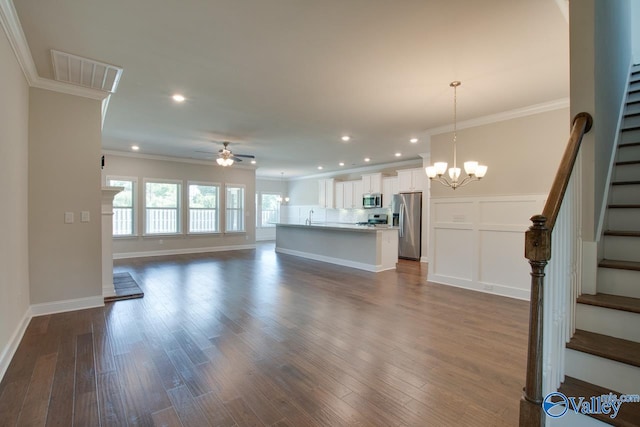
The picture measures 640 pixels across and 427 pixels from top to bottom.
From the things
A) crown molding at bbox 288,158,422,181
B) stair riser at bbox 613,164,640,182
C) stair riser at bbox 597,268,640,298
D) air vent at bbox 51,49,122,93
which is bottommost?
stair riser at bbox 597,268,640,298

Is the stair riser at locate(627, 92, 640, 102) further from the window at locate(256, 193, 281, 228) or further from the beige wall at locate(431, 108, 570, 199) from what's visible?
the window at locate(256, 193, 281, 228)

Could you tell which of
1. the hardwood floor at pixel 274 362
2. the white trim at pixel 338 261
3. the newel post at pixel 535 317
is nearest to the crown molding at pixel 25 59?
the hardwood floor at pixel 274 362

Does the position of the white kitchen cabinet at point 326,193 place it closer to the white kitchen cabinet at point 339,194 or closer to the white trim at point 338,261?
the white kitchen cabinet at point 339,194

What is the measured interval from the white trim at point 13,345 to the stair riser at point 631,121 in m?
5.57

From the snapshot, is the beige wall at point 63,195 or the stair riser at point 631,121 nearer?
the stair riser at point 631,121

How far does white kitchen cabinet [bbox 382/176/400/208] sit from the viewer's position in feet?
28.9

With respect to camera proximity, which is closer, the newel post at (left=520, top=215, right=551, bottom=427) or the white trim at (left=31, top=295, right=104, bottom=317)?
the newel post at (left=520, top=215, right=551, bottom=427)

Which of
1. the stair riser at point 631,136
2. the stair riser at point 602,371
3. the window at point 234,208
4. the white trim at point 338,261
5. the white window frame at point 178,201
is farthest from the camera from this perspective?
the window at point 234,208

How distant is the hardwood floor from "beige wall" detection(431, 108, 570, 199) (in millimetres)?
1710

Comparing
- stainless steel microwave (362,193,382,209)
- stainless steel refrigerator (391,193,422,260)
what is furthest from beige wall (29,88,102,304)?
stainless steel microwave (362,193,382,209)

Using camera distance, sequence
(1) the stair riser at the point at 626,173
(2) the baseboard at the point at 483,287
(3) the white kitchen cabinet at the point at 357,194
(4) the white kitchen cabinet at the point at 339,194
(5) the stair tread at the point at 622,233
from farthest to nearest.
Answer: (4) the white kitchen cabinet at the point at 339,194, (3) the white kitchen cabinet at the point at 357,194, (2) the baseboard at the point at 483,287, (1) the stair riser at the point at 626,173, (5) the stair tread at the point at 622,233

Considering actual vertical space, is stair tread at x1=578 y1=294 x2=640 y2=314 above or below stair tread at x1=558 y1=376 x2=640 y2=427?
above

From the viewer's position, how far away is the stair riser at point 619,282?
5.57 feet

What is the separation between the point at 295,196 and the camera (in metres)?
13.0
